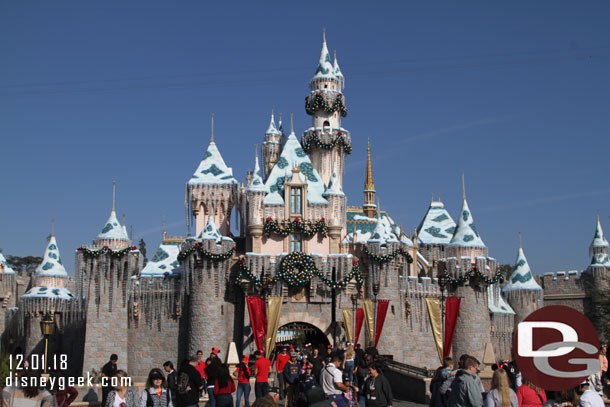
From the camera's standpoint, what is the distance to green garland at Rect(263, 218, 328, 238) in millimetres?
37312

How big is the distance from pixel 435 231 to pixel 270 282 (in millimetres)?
16046

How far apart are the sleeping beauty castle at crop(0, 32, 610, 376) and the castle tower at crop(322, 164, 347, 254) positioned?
61 millimetres

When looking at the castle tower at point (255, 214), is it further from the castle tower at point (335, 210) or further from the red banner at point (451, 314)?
A: the red banner at point (451, 314)

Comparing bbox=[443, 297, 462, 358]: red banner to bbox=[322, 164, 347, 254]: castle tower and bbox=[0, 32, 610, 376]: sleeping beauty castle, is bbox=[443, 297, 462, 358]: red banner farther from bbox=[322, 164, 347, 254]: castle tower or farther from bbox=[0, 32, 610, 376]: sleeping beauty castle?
bbox=[322, 164, 347, 254]: castle tower

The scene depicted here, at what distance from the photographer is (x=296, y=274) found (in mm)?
34969

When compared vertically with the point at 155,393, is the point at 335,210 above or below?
above

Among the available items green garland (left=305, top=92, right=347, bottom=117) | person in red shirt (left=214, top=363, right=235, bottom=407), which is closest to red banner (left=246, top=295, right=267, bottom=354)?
green garland (left=305, top=92, right=347, bottom=117)

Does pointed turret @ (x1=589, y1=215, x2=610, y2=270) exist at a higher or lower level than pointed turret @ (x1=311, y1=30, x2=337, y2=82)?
lower

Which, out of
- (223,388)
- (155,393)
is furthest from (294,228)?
(155,393)

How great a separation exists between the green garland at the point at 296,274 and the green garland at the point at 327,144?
9.28 meters

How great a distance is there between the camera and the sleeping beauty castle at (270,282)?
3516 centimetres

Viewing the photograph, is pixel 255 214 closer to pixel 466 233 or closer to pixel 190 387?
pixel 466 233

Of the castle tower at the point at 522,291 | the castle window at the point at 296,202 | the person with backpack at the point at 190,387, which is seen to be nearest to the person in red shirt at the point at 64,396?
the person with backpack at the point at 190,387

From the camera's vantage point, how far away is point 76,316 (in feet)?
125
